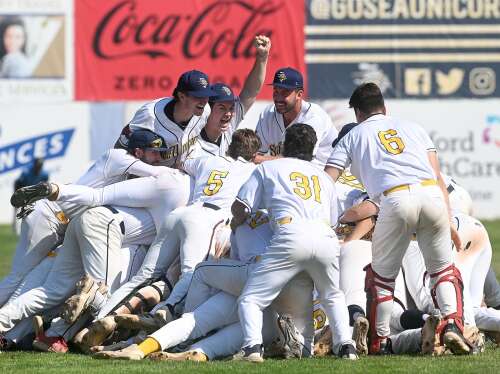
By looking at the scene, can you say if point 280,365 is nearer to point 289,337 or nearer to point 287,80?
point 289,337

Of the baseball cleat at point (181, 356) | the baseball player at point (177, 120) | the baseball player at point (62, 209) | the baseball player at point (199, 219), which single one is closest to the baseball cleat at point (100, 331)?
the baseball player at point (199, 219)

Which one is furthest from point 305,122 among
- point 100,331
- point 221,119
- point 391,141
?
point 100,331

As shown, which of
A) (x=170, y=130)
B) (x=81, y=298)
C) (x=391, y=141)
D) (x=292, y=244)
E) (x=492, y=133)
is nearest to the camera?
(x=292, y=244)

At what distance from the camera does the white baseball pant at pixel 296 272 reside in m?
8.48

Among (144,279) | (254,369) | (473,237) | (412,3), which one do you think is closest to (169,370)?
(254,369)

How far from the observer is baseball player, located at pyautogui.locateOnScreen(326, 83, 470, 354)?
889cm

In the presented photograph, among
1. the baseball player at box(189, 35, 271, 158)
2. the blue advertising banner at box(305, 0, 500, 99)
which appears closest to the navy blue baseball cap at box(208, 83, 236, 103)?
the baseball player at box(189, 35, 271, 158)

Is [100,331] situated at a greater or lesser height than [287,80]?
lesser

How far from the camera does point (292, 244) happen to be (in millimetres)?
8484

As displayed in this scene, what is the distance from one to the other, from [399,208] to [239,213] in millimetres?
1227

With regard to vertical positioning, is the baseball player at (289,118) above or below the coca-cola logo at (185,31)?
below

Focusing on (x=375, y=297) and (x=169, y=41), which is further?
(x=169, y=41)

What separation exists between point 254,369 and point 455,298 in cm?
187

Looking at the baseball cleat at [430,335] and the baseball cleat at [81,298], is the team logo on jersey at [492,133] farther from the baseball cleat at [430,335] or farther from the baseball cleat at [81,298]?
the baseball cleat at [430,335]
